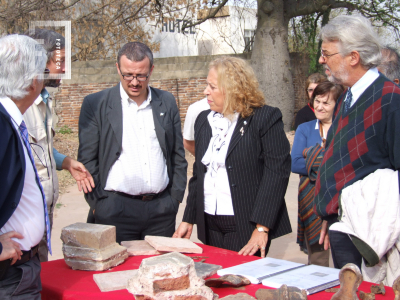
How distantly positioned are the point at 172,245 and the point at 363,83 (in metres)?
1.33

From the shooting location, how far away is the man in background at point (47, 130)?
2652mm

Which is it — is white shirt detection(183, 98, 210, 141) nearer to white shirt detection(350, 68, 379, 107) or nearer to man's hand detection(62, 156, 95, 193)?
man's hand detection(62, 156, 95, 193)

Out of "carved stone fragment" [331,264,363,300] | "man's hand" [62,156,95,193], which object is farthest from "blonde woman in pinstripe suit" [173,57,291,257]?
"carved stone fragment" [331,264,363,300]

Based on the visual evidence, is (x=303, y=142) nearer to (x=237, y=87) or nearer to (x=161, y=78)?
(x=237, y=87)

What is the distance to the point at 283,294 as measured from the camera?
1601mm

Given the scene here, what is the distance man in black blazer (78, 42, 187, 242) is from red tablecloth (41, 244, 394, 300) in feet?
2.22

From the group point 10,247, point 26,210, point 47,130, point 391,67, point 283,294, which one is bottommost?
point 283,294

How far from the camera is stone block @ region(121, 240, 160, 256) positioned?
92.2 inches

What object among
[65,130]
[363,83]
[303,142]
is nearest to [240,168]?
[363,83]

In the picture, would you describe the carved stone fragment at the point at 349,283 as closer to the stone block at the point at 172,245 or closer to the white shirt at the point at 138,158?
the stone block at the point at 172,245

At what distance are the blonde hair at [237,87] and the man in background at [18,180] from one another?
46.8 inches

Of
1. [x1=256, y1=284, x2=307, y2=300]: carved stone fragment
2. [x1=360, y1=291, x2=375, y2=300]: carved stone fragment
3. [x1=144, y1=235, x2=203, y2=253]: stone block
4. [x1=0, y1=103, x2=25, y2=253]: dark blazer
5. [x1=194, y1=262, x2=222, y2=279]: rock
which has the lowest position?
[x1=144, y1=235, x2=203, y2=253]: stone block

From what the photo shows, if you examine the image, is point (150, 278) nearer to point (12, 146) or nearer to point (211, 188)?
point (12, 146)

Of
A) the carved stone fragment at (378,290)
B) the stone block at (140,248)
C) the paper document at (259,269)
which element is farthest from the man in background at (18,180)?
the carved stone fragment at (378,290)
